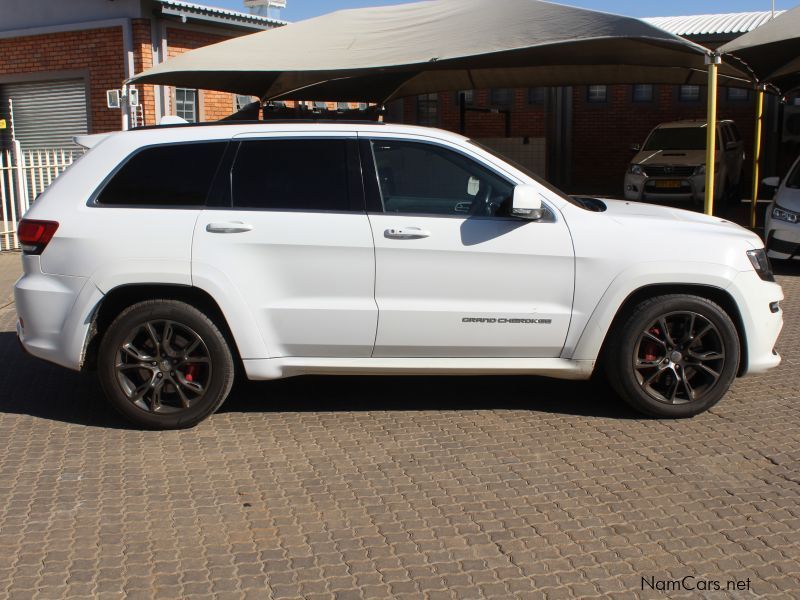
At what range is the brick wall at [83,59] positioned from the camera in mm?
16644

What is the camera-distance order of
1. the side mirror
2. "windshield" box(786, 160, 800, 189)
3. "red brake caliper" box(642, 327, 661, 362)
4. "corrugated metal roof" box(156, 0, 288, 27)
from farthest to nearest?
"corrugated metal roof" box(156, 0, 288, 27)
"windshield" box(786, 160, 800, 189)
"red brake caliper" box(642, 327, 661, 362)
the side mirror

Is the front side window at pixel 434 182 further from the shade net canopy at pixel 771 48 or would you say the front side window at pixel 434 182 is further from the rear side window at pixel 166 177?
the shade net canopy at pixel 771 48

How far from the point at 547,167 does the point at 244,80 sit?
11.6m

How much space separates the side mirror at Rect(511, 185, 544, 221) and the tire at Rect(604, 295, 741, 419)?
874 mm

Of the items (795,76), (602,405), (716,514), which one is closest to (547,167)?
(795,76)

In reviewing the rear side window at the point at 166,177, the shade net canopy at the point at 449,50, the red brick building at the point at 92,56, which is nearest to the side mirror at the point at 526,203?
the rear side window at the point at 166,177

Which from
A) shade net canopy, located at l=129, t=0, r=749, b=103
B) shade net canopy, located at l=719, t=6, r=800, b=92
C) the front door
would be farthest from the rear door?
shade net canopy, located at l=719, t=6, r=800, b=92

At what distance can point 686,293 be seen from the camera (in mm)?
5773

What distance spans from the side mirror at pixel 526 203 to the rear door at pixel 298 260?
88cm

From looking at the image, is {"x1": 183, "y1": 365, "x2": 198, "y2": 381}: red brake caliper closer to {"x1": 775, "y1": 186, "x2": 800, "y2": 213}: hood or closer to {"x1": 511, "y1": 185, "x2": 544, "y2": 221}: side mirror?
{"x1": 511, "y1": 185, "x2": 544, "y2": 221}: side mirror

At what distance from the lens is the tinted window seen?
18.5ft

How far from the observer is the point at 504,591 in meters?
3.73

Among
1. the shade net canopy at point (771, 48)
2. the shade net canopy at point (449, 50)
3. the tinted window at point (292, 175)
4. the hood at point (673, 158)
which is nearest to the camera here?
the tinted window at point (292, 175)

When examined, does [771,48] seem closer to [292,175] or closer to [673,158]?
[673,158]
